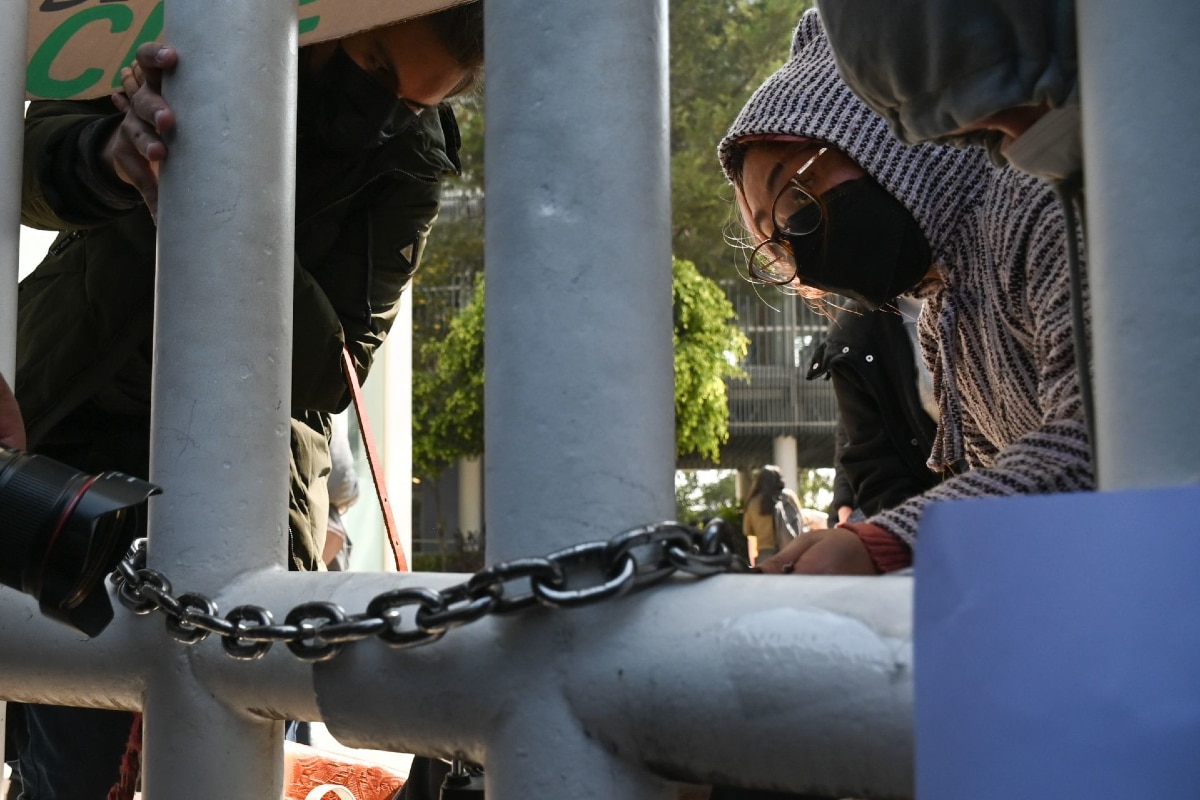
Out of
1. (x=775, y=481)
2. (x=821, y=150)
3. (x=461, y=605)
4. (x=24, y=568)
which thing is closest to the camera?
(x=461, y=605)

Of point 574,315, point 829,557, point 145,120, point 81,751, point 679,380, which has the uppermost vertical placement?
point 679,380

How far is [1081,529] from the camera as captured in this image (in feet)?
1.43

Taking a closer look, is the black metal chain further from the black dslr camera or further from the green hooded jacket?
the green hooded jacket

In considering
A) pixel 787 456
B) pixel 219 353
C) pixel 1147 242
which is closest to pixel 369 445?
pixel 219 353

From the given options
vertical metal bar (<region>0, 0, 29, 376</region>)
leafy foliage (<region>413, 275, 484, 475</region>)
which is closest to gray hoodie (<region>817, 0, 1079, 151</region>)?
vertical metal bar (<region>0, 0, 29, 376</region>)

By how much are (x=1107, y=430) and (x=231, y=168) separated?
0.57m

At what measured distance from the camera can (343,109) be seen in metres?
1.67

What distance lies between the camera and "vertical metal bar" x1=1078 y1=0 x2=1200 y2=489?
0.47m

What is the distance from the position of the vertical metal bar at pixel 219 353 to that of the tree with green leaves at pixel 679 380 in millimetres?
12936

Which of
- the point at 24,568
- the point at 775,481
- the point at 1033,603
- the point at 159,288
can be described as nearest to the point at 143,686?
the point at 24,568

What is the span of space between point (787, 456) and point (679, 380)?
16.0 feet

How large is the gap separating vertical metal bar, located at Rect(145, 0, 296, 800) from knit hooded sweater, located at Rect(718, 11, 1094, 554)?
657 mm

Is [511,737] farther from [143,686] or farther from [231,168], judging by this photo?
[231,168]

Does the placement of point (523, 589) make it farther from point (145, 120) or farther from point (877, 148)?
point (877, 148)
